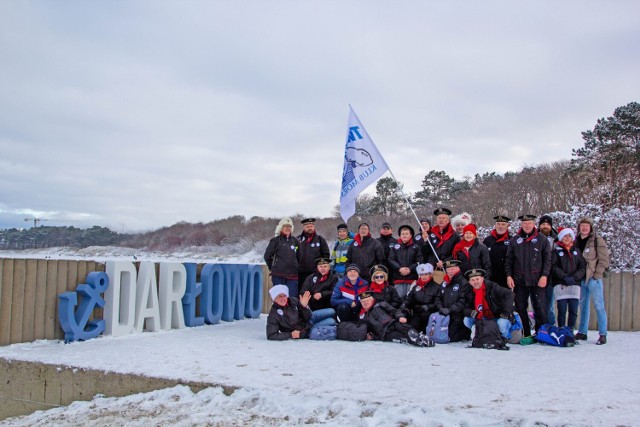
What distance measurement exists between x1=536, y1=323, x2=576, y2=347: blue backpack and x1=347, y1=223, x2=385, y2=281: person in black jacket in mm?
2702

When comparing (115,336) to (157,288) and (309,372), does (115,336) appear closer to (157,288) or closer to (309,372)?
(157,288)

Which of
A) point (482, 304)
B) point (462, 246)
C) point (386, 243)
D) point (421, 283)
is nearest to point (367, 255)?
point (386, 243)

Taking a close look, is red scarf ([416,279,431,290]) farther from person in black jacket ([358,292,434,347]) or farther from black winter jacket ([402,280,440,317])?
person in black jacket ([358,292,434,347])

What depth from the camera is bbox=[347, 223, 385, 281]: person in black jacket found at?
9.37 meters

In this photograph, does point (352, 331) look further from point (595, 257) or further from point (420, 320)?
point (595, 257)

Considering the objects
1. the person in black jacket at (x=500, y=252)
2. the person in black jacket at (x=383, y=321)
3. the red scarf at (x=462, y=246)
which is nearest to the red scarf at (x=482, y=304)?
the red scarf at (x=462, y=246)

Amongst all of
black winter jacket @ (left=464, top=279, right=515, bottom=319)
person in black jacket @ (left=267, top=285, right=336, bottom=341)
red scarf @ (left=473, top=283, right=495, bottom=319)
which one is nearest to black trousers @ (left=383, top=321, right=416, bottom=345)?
black winter jacket @ (left=464, top=279, right=515, bottom=319)

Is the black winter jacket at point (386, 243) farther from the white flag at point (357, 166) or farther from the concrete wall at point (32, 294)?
the concrete wall at point (32, 294)

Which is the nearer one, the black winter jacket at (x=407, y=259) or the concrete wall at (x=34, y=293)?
the concrete wall at (x=34, y=293)

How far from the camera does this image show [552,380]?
5.49 metres

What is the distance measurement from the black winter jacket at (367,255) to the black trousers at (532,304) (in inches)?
86.5

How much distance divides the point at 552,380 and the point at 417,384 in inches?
53.9

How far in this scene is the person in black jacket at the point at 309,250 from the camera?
10.0 meters

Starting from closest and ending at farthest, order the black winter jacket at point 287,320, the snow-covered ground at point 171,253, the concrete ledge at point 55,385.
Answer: the concrete ledge at point 55,385 → the black winter jacket at point 287,320 → the snow-covered ground at point 171,253
